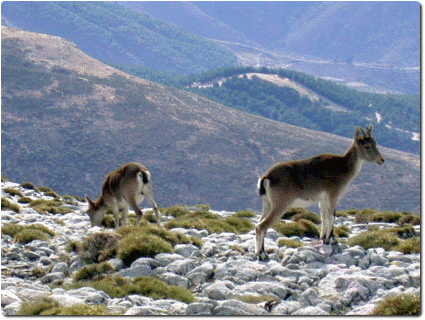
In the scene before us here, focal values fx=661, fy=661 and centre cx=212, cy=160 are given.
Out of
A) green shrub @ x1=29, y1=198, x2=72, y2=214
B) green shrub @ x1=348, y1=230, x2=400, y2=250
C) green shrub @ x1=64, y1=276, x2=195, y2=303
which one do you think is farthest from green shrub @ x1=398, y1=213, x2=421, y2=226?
green shrub @ x1=29, y1=198, x2=72, y2=214

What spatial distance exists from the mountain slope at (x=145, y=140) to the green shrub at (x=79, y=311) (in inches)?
5073

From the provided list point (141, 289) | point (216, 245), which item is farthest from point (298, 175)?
point (141, 289)

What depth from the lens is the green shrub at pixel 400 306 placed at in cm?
1091

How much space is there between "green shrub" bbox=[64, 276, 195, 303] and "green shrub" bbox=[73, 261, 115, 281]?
0.84 meters

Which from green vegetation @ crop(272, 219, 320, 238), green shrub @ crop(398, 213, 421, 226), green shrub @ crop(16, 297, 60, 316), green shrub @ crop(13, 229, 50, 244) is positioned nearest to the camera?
green shrub @ crop(16, 297, 60, 316)

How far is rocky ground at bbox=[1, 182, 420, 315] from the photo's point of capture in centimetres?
1172

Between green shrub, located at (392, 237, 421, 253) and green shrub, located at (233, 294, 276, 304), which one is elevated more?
green shrub, located at (392, 237, 421, 253)

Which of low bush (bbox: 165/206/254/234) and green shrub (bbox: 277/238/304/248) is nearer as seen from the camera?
green shrub (bbox: 277/238/304/248)

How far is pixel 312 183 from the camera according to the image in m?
16.4

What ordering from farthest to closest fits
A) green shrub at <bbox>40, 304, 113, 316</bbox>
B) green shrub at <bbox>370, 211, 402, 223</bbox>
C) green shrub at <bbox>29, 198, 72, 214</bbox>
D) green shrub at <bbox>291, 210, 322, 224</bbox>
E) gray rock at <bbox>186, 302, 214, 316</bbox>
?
green shrub at <bbox>29, 198, 72, 214</bbox> → green shrub at <bbox>291, 210, 322, 224</bbox> → green shrub at <bbox>370, 211, 402, 223</bbox> → gray rock at <bbox>186, 302, 214, 316</bbox> → green shrub at <bbox>40, 304, 113, 316</bbox>

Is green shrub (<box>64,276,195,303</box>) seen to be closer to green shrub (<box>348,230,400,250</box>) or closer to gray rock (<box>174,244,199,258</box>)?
gray rock (<box>174,244,199,258</box>)

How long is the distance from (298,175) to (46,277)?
6.45 meters

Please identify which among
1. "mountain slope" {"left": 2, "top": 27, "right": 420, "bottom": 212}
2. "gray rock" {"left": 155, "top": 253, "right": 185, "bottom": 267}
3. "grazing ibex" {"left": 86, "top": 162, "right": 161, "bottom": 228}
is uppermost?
"mountain slope" {"left": 2, "top": 27, "right": 420, "bottom": 212}

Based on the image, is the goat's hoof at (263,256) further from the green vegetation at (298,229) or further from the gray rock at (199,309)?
the green vegetation at (298,229)
